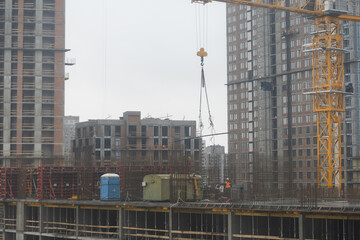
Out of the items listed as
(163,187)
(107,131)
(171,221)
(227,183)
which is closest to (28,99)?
(107,131)

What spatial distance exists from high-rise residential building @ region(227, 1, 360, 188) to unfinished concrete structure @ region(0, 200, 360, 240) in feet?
218

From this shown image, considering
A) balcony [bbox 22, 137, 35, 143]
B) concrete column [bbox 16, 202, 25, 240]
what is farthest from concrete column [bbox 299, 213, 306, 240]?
balcony [bbox 22, 137, 35, 143]

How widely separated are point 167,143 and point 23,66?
158 ft

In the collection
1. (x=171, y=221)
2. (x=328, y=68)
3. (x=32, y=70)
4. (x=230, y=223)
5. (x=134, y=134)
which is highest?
(x=32, y=70)

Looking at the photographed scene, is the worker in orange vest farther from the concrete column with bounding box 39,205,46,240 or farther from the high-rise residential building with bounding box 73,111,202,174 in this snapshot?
the high-rise residential building with bounding box 73,111,202,174

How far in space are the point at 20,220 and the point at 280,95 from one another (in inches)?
3457

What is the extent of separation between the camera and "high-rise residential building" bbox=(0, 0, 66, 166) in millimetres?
99250

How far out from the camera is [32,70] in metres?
100

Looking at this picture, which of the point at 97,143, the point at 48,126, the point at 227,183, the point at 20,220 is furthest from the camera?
the point at 97,143

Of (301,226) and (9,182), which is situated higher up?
(9,182)

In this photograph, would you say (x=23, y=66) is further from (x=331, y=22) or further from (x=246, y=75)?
(x=246, y=75)

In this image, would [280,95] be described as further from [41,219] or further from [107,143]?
[41,219]

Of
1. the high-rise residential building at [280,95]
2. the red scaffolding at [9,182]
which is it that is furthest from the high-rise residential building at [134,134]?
the red scaffolding at [9,182]

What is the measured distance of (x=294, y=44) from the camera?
133 metres
